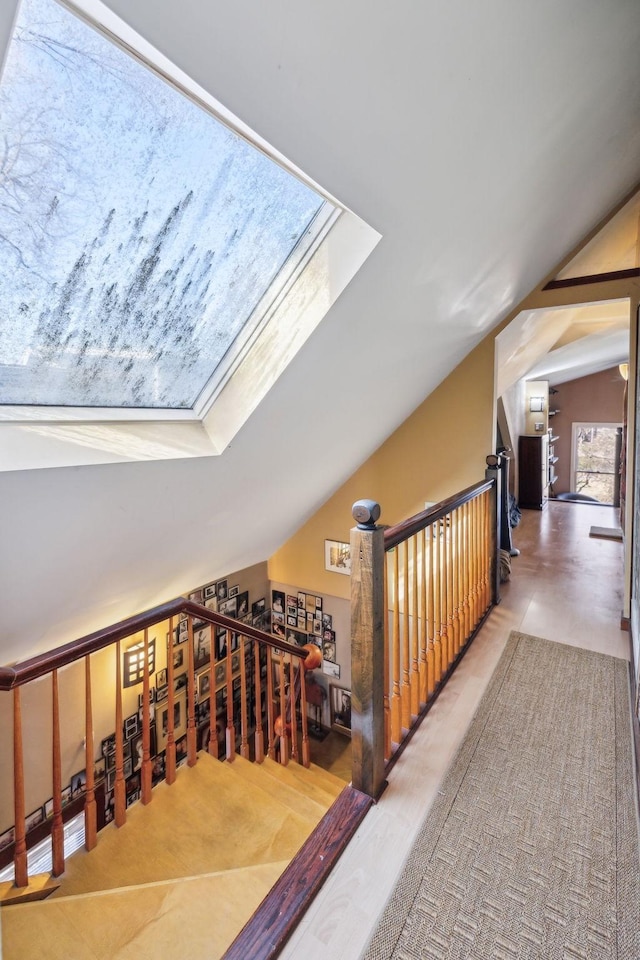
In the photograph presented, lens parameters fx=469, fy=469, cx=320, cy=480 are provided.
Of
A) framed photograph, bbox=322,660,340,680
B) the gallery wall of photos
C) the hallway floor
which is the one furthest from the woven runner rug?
framed photograph, bbox=322,660,340,680

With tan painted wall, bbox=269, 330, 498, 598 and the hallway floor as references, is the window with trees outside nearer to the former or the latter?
the hallway floor

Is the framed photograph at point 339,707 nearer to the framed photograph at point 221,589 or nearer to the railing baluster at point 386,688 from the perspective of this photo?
the framed photograph at point 221,589

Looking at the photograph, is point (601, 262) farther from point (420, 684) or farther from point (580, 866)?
point (580, 866)

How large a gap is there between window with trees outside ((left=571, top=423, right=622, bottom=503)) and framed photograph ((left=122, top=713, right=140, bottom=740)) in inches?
355

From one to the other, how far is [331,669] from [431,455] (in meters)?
3.07

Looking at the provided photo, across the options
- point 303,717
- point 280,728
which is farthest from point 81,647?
point 280,728

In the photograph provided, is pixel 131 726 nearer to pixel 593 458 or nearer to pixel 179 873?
pixel 179 873

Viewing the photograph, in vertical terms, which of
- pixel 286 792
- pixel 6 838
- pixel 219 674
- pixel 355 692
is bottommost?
pixel 6 838

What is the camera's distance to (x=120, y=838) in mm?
1764

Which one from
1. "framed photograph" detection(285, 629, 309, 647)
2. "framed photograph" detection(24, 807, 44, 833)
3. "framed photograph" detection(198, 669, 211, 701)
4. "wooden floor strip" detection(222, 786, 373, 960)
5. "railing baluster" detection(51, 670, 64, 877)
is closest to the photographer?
"wooden floor strip" detection(222, 786, 373, 960)

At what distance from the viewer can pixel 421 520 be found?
201cm

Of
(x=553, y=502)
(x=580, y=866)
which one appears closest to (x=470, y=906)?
(x=580, y=866)

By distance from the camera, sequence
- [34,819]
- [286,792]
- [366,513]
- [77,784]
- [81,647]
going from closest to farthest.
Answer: [81,647]
[366,513]
[286,792]
[34,819]
[77,784]

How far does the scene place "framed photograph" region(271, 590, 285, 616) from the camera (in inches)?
233
